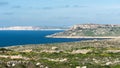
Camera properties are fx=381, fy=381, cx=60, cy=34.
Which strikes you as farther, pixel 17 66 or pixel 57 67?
pixel 57 67

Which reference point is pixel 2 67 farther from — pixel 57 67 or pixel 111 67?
pixel 111 67

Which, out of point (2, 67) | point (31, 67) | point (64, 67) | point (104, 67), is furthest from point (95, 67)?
point (2, 67)

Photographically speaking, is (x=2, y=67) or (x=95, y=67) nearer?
(x=2, y=67)

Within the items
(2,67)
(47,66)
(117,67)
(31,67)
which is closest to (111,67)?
(117,67)

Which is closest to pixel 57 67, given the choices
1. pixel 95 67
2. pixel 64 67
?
pixel 64 67

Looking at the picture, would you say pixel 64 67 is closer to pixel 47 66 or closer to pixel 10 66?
pixel 47 66

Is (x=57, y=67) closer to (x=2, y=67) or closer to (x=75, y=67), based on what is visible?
(x=75, y=67)
